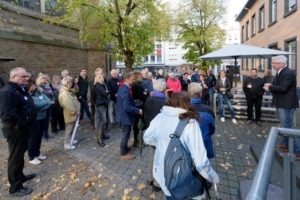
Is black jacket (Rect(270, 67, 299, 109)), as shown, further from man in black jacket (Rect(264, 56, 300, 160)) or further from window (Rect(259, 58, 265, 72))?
window (Rect(259, 58, 265, 72))

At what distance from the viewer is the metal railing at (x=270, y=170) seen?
961 millimetres

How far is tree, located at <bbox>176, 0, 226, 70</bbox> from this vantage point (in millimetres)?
Result: 18516

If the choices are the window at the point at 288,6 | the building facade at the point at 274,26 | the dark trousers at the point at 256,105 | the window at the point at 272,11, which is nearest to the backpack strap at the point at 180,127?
the dark trousers at the point at 256,105

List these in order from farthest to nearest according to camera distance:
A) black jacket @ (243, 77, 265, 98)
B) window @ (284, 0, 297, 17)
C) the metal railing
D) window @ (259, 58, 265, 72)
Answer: window @ (259, 58, 265, 72)
window @ (284, 0, 297, 17)
black jacket @ (243, 77, 265, 98)
the metal railing

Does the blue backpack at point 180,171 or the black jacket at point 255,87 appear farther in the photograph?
the black jacket at point 255,87

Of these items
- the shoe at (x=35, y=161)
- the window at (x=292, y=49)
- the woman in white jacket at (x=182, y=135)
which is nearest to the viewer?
the woman in white jacket at (x=182, y=135)

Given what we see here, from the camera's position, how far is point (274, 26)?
14.8m

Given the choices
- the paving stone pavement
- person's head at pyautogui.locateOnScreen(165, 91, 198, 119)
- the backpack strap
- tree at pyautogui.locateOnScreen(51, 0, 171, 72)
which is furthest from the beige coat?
tree at pyautogui.locateOnScreen(51, 0, 171, 72)

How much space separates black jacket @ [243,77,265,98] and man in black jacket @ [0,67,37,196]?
6.44 metres

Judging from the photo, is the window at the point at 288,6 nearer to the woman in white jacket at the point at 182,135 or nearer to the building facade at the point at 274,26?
the building facade at the point at 274,26

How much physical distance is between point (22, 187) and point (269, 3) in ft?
62.8

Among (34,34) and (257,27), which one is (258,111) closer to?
(34,34)

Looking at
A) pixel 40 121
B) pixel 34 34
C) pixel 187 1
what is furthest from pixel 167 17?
pixel 40 121

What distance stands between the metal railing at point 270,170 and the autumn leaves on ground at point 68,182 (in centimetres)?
209
